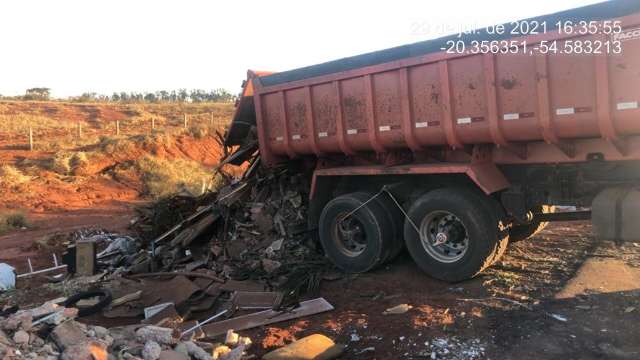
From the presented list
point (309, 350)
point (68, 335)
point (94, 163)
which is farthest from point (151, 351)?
point (94, 163)

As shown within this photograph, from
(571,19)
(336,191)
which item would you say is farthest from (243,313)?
(571,19)

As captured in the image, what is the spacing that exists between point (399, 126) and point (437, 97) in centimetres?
66

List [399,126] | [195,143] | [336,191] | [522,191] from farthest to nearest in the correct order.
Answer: [195,143], [336,191], [399,126], [522,191]

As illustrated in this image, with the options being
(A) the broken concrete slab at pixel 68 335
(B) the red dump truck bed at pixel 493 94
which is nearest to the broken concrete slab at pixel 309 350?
(A) the broken concrete slab at pixel 68 335

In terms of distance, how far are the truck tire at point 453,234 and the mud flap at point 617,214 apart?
1035mm

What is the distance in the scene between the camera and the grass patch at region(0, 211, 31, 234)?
15078mm

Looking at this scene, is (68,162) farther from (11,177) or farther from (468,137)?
(468,137)

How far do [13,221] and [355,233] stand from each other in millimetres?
11983

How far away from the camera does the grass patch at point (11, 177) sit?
814 inches

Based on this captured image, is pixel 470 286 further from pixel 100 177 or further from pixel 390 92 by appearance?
pixel 100 177

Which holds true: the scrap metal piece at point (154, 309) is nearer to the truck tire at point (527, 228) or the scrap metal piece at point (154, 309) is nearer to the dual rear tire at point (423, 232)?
the dual rear tire at point (423, 232)

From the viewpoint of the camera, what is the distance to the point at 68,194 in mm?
20578

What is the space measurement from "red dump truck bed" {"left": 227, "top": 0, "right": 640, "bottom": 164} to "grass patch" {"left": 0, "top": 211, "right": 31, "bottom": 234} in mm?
10653

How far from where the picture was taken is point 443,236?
6504 millimetres
